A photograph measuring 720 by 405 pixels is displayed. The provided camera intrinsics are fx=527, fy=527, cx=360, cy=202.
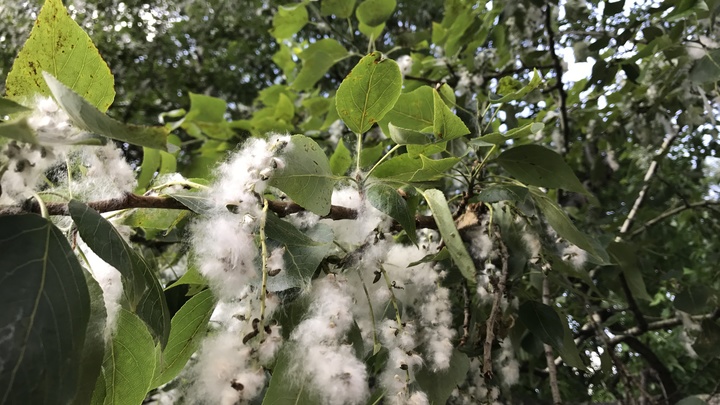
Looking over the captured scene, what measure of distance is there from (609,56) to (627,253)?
2.39 ft

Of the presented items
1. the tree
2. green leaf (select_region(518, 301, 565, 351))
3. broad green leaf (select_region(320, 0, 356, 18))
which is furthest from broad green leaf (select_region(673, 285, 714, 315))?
broad green leaf (select_region(320, 0, 356, 18))

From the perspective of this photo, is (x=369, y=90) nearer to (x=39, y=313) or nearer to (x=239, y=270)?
(x=239, y=270)

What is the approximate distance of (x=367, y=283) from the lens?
58 cm

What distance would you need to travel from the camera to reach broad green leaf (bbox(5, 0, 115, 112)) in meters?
0.44

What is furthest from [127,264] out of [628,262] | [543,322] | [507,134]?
[628,262]

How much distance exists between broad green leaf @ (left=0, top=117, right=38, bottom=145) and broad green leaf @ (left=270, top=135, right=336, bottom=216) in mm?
192

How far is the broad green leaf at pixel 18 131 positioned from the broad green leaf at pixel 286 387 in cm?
26

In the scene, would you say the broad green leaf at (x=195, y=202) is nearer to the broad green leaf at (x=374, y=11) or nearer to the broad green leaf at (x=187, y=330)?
the broad green leaf at (x=187, y=330)

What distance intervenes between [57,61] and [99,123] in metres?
0.15

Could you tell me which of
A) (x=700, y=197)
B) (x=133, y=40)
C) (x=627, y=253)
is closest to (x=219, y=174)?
(x=627, y=253)

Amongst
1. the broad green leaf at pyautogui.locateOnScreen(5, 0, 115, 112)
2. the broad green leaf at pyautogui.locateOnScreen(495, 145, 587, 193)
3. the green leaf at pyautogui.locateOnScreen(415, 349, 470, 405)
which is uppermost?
the broad green leaf at pyautogui.locateOnScreen(5, 0, 115, 112)

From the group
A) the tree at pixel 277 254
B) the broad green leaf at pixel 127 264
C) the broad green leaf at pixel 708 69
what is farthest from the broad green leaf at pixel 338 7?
the broad green leaf at pixel 127 264

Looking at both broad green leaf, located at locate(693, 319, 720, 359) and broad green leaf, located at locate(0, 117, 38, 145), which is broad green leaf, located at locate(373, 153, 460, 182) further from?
broad green leaf, located at locate(693, 319, 720, 359)

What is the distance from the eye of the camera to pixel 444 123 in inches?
22.4
